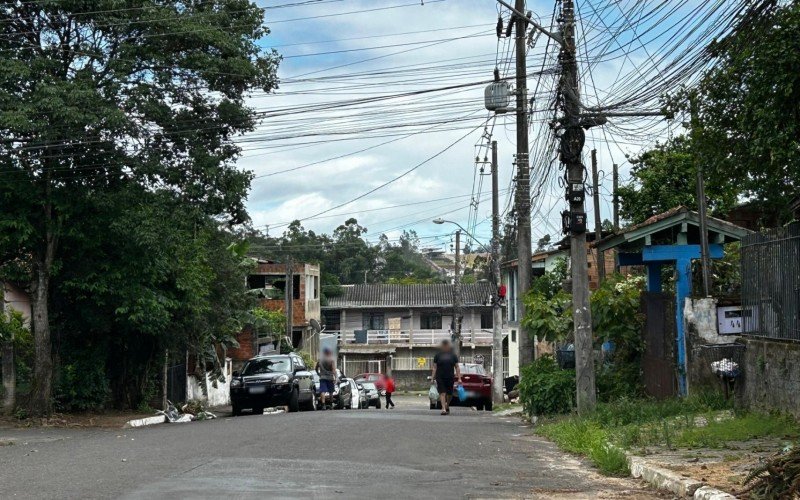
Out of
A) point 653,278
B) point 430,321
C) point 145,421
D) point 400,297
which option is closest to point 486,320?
point 430,321

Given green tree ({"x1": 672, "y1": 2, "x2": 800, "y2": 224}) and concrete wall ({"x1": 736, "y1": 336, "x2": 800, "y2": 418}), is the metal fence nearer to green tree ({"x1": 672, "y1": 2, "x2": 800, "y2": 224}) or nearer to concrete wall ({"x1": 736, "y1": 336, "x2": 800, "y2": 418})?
concrete wall ({"x1": 736, "y1": 336, "x2": 800, "y2": 418})

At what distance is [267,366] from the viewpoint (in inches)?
1112

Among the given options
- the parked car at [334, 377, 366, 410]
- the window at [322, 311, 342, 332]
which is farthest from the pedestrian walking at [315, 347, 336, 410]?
the window at [322, 311, 342, 332]

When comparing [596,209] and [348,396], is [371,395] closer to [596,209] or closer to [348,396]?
[348,396]

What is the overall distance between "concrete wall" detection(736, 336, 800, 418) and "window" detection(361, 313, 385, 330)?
5274cm

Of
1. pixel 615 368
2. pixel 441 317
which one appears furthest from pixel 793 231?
pixel 441 317

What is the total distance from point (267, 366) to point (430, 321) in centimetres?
3989

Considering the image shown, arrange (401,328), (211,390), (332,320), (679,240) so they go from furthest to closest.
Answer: (332,320)
(401,328)
(211,390)
(679,240)

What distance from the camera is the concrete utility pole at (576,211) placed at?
18.0 metres

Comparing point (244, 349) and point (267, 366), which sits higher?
point (244, 349)

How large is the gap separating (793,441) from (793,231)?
338cm

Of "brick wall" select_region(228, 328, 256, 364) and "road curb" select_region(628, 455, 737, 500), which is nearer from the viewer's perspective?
"road curb" select_region(628, 455, 737, 500)

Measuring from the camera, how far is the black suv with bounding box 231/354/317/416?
27.7m

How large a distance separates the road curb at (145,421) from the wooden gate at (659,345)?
1179 centimetres
